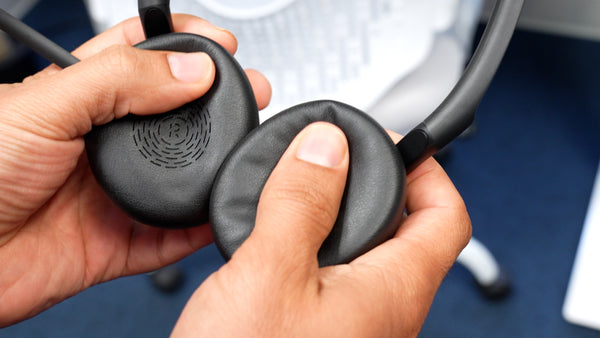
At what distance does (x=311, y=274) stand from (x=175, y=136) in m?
0.20

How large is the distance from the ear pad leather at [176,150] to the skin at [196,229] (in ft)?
0.05

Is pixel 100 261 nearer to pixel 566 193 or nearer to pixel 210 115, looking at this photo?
pixel 210 115

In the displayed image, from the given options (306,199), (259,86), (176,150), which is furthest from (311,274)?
(259,86)

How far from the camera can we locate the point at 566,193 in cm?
115

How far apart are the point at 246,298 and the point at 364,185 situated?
14 cm

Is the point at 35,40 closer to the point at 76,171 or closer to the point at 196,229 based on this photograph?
the point at 76,171

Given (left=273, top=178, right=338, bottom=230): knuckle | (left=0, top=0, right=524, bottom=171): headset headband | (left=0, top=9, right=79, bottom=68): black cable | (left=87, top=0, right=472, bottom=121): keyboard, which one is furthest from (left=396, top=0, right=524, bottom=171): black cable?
(left=0, top=9, right=79, bottom=68): black cable

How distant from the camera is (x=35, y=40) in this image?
517 millimetres

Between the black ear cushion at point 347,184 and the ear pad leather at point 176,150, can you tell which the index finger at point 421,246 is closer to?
the black ear cushion at point 347,184

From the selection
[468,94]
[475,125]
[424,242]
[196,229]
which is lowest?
[475,125]

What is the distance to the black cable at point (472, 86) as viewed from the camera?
1.38 feet

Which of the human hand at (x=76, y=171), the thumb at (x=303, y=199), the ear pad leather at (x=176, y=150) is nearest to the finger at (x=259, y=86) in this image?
the human hand at (x=76, y=171)

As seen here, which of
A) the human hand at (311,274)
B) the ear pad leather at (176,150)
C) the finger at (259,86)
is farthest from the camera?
the finger at (259,86)

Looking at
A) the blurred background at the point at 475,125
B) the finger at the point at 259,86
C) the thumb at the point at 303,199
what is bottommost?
the blurred background at the point at 475,125
